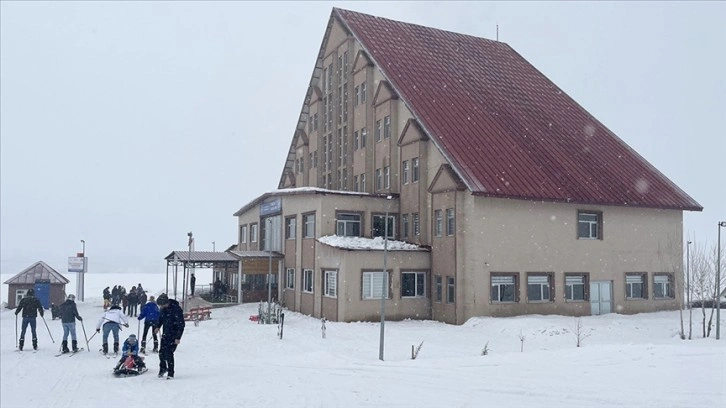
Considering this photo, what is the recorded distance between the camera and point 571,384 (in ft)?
40.4

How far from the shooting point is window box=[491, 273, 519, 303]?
3173 centimetres

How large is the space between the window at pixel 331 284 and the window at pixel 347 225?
2.75m

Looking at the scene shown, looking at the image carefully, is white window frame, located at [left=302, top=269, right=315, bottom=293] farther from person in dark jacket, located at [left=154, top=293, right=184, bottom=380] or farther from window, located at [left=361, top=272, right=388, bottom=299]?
person in dark jacket, located at [left=154, top=293, right=184, bottom=380]

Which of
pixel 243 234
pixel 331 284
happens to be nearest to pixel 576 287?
pixel 331 284

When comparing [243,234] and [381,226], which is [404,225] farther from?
[243,234]

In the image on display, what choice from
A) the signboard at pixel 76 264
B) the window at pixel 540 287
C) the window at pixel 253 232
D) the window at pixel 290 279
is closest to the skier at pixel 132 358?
the window at pixel 540 287

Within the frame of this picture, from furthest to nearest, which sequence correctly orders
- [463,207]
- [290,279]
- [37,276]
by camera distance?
[37,276] → [290,279] → [463,207]

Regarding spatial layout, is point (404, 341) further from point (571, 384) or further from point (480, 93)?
point (480, 93)

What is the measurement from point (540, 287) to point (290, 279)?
14459 millimetres

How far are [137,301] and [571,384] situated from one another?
1061 inches

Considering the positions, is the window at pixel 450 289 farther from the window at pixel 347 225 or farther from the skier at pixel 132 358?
the skier at pixel 132 358

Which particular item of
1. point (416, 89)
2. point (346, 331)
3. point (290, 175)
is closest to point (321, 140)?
point (290, 175)

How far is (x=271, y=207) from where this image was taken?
41.8m

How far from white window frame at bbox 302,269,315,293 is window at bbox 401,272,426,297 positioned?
5.16m
